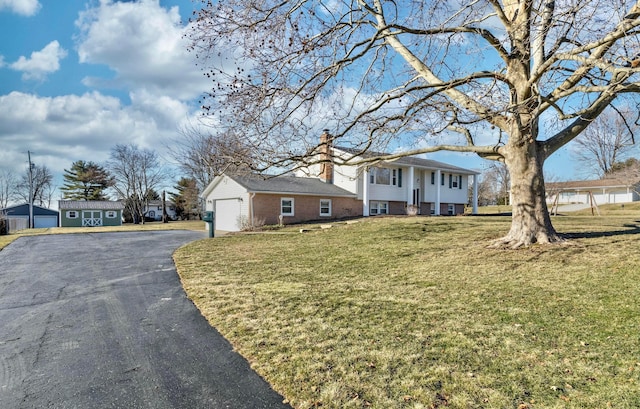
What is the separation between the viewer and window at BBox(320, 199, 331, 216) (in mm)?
25141

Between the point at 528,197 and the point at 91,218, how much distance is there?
45382 mm

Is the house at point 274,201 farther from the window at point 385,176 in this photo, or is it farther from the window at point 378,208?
the window at point 385,176

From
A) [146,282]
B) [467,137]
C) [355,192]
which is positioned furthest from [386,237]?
[355,192]

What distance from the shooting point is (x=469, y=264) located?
26.4 feet

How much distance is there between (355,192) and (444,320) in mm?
21746

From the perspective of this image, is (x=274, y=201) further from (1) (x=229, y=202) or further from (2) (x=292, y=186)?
(1) (x=229, y=202)

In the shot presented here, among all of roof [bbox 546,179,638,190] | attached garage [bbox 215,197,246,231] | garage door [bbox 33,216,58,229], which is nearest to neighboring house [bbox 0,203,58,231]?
garage door [bbox 33,216,58,229]

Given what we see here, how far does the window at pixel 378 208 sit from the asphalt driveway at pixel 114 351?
1974 cm

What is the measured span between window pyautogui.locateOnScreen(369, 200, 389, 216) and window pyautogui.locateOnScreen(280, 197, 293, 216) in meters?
6.36

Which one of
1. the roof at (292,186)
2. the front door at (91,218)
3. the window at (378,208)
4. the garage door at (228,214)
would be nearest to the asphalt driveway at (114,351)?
the roof at (292,186)

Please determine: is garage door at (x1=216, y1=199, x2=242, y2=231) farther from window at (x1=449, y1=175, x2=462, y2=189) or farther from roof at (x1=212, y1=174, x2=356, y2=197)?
window at (x1=449, y1=175, x2=462, y2=189)

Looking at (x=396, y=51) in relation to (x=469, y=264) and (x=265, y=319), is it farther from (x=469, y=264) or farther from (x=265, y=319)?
(x=265, y=319)

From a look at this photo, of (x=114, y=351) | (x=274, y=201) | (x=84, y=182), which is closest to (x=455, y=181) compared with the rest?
(x=274, y=201)

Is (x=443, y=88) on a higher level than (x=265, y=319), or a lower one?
higher
